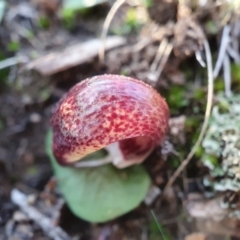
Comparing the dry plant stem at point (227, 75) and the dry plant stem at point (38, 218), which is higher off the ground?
the dry plant stem at point (227, 75)

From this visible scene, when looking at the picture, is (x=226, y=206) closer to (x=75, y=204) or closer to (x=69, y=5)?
(x=75, y=204)

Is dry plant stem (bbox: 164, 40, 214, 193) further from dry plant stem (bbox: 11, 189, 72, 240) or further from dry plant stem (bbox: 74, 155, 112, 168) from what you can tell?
dry plant stem (bbox: 11, 189, 72, 240)

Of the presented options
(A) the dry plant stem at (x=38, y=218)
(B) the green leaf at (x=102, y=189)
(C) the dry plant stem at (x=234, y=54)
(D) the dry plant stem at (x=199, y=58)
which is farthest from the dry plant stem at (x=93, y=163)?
(C) the dry plant stem at (x=234, y=54)

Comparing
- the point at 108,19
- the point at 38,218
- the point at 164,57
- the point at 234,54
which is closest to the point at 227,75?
the point at 234,54

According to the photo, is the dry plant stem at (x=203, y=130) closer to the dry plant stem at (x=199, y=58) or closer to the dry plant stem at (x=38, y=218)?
the dry plant stem at (x=199, y=58)

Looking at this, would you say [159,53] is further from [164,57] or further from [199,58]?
[199,58]
